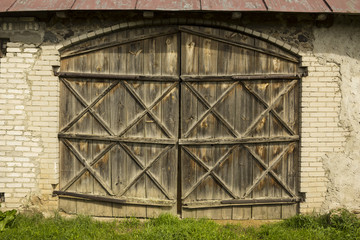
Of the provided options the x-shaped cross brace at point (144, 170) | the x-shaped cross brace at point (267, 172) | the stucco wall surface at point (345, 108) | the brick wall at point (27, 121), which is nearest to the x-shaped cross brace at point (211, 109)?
the x-shaped cross brace at point (267, 172)

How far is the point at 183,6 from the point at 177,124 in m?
1.88

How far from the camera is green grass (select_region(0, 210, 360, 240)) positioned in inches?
188

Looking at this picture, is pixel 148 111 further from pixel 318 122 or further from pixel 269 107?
pixel 318 122

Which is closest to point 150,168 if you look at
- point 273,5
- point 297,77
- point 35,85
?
point 35,85

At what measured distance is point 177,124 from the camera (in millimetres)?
5625

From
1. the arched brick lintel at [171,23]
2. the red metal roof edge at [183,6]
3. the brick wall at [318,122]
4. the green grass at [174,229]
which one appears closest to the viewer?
the green grass at [174,229]

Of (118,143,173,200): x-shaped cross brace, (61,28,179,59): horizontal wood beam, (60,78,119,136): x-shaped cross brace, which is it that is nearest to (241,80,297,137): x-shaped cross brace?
(118,143,173,200): x-shaped cross brace

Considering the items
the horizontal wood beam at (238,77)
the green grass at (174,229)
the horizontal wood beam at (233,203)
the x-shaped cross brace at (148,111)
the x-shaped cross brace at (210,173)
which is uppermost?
the horizontal wood beam at (238,77)

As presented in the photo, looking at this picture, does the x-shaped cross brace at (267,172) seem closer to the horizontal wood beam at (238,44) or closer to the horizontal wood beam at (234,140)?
the horizontal wood beam at (234,140)

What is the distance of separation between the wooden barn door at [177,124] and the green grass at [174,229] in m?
0.36

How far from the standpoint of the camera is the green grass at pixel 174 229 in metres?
4.78

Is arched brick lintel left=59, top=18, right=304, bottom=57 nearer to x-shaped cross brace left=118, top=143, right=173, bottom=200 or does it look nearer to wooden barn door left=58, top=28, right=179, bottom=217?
wooden barn door left=58, top=28, right=179, bottom=217

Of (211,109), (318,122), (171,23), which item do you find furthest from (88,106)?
(318,122)

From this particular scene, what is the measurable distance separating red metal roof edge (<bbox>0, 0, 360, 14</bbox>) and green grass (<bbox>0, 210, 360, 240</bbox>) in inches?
128
